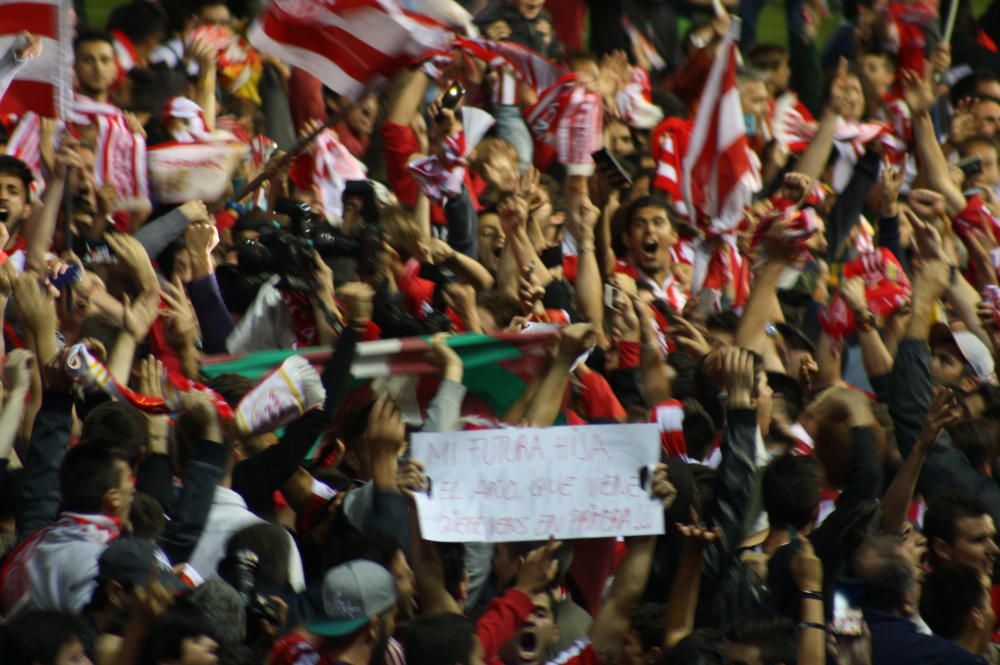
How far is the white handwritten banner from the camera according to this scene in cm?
688


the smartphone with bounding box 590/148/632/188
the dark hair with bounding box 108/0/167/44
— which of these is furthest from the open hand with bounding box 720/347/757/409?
the dark hair with bounding box 108/0/167/44

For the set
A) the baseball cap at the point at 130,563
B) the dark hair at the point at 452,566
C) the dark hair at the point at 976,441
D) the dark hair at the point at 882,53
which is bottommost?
the dark hair at the point at 882,53

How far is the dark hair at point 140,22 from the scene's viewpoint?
12.6m

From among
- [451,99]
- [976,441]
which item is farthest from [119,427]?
[451,99]

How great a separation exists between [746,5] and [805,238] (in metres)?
7.54

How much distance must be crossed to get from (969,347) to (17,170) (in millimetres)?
4180

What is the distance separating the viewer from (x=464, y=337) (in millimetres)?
8016

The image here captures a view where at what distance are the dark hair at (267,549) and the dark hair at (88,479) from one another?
43 centimetres

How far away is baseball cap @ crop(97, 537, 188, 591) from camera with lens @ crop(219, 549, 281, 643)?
28 cm

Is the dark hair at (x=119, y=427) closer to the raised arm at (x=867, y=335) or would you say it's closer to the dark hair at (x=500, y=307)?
the dark hair at (x=500, y=307)

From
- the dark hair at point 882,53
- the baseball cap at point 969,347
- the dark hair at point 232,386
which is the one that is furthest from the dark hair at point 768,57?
the dark hair at point 232,386

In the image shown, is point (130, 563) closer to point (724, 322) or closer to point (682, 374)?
point (682, 374)

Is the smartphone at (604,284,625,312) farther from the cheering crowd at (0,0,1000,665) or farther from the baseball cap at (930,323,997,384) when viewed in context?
the baseball cap at (930,323,997,384)

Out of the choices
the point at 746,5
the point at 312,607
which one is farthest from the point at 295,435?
the point at 746,5
